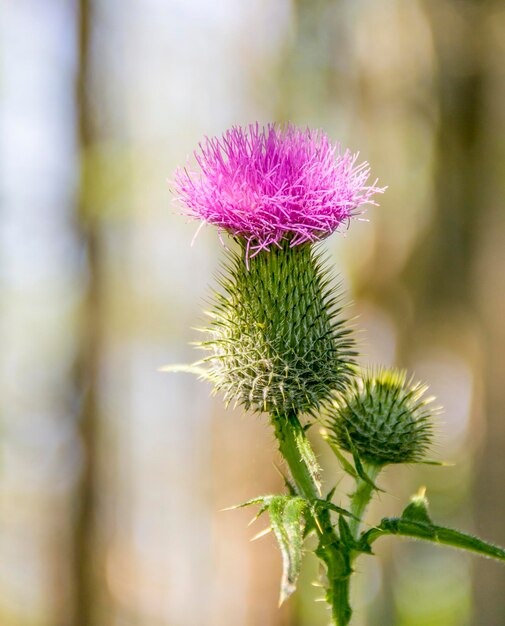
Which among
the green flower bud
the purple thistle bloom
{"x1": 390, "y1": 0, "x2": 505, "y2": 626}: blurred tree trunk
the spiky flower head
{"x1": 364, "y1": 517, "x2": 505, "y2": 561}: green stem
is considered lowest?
{"x1": 364, "y1": 517, "x2": 505, "y2": 561}: green stem

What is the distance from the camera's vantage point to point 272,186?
7.36ft

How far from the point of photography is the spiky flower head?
7.78ft

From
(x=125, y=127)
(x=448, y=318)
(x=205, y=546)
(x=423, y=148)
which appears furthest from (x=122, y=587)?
(x=423, y=148)

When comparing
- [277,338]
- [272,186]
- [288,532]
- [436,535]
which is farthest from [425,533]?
[272,186]

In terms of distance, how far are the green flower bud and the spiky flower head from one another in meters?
0.12

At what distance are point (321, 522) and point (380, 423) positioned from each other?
0.51 m

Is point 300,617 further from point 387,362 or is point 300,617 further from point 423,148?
point 423,148

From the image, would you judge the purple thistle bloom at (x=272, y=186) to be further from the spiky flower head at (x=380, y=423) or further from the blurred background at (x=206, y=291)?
the blurred background at (x=206, y=291)

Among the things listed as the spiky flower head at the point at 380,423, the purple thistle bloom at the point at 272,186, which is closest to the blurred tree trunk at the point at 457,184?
the spiky flower head at the point at 380,423

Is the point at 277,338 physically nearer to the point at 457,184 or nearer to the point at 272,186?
the point at 272,186

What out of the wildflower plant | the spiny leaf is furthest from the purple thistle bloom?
the spiny leaf

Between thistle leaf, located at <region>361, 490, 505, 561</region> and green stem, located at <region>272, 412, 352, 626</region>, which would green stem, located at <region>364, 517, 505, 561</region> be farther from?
green stem, located at <region>272, 412, 352, 626</region>

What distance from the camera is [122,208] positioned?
1090 centimetres

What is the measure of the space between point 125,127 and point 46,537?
6.32 meters
